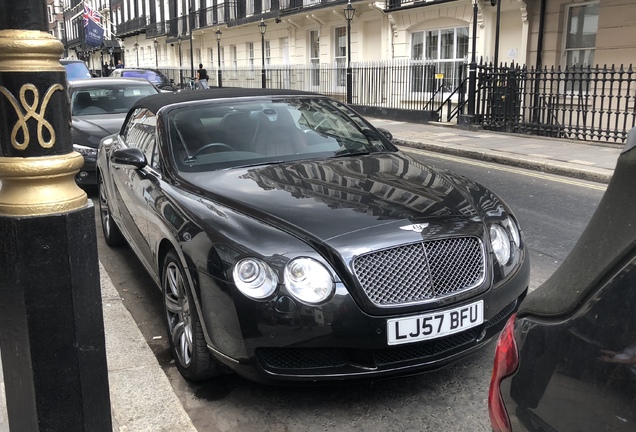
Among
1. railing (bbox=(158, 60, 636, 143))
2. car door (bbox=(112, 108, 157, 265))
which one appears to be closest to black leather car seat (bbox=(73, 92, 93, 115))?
car door (bbox=(112, 108, 157, 265))

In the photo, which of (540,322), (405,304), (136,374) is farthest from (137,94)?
(540,322)

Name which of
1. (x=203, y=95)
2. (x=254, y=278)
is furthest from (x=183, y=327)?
(x=203, y=95)

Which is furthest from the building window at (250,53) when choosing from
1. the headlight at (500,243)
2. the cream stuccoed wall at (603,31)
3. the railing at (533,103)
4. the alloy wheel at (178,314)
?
the headlight at (500,243)

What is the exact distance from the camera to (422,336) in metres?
2.85

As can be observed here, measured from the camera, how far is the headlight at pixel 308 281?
2785mm

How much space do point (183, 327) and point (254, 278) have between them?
0.79 metres

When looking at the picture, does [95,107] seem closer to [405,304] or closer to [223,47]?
[405,304]

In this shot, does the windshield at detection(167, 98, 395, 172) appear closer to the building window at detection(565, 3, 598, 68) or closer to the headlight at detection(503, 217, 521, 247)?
the headlight at detection(503, 217, 521, 247)

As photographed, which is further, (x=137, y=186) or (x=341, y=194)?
(x=137, y=186)

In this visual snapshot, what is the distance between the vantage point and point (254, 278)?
2.84m

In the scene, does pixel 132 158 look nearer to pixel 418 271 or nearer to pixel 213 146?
pixel 213 146

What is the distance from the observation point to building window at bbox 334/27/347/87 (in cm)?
2414

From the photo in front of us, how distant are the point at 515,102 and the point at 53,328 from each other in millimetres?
14210

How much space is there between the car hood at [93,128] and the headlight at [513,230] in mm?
6108
